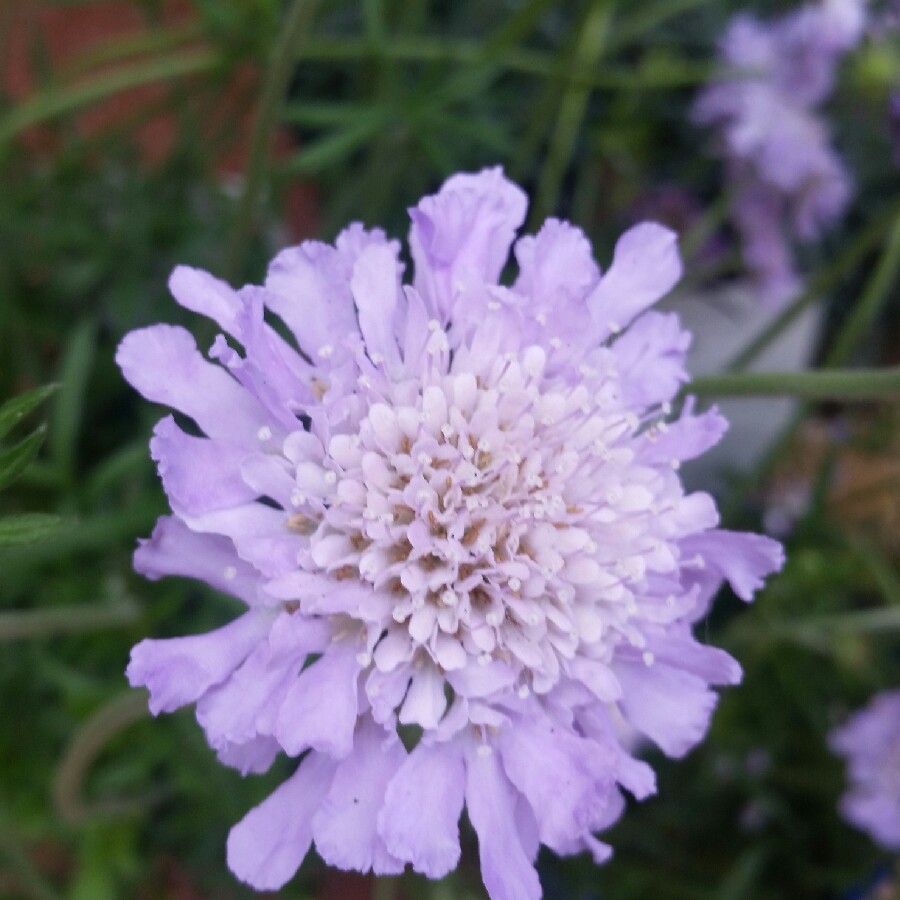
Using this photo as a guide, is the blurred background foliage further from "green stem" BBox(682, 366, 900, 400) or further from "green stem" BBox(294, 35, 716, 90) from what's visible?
"green stem" BBox(682, 366, 900, 400)

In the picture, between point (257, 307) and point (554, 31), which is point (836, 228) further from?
point (257, 307)

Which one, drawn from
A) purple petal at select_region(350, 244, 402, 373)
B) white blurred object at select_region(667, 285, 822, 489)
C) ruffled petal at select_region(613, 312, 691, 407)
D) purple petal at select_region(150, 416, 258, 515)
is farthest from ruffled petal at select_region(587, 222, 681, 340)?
white blurred object at select_region(667, 285, 822, 489)

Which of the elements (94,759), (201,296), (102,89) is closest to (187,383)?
(201,296)

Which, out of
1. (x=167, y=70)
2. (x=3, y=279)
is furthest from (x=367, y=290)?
(x=3, y=279)

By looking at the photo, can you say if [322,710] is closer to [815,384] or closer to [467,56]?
[815,384]

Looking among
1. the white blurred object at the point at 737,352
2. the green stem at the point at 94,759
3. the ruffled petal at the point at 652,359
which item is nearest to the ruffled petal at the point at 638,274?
the ruffled petal at the point at 652,359
